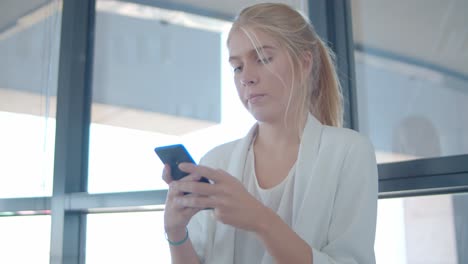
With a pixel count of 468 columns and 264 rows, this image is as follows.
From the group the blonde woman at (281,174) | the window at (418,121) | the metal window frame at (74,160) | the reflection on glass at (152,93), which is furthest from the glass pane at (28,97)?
the window at (418,121)

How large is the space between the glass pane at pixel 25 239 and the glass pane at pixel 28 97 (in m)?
0.11

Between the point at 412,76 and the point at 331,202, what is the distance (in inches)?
20.0

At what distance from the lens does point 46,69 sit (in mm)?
2355

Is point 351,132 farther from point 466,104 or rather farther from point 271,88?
point 466,104

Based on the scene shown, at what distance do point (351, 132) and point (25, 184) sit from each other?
68.0 inches

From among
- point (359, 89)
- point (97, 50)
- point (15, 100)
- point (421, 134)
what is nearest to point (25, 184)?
point (15, 100)

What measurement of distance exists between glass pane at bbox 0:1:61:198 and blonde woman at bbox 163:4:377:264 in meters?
1.29

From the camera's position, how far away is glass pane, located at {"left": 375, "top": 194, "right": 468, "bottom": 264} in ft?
4.15

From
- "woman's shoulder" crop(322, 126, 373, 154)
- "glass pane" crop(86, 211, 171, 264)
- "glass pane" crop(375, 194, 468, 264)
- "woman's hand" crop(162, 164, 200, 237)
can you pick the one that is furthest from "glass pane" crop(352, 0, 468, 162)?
"glass pane" crop(86, 211, 171, 264)

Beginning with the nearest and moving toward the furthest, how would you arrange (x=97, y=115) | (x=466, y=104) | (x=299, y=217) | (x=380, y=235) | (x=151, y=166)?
1. (x=299, y=217)
2. (x=466, y=104)
3. (x=380, y=235)
4. (x=151, y=166)
5. (x=97, y=115)

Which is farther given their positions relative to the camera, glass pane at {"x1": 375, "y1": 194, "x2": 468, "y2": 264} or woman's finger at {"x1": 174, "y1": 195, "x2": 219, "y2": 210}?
glass pane at {"x1": 375, "y1": 194, "x2": 468, "y2": 264}

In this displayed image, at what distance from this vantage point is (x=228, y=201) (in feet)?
3.04

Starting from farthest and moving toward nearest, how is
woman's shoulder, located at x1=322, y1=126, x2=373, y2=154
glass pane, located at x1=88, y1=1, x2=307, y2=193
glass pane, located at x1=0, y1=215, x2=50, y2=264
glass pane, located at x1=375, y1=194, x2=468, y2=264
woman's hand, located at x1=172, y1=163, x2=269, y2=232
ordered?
glass pane, located at x1=0, y1=215, x2=50, y2=264 < glass pane, located at x1=88, y1=1, x2=307, y2=193 < glass pane, located at x1=375, y1=194, x2=468, y2=264 < woman's shoulder, located at x1=322, y1=126, x2=373, y2=154 < woman's hand, located at x1=172, y1=163, x2=269, y2=232

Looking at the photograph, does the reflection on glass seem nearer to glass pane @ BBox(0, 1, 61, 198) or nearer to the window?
glass pane @ BBox(0, 1, 61, 198)
